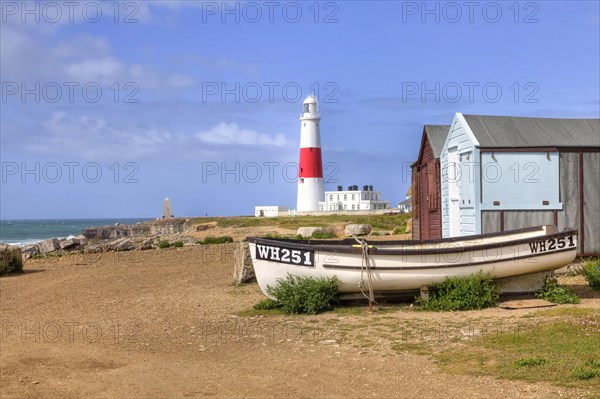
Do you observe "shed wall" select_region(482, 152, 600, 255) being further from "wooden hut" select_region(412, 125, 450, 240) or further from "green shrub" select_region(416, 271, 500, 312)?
"green shrub" select_region(416, 271, 500, 312)

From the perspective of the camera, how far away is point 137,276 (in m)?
20.5

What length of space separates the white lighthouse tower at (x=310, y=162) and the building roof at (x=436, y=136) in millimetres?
42804

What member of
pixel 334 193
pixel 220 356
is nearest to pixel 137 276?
pixel 220 356

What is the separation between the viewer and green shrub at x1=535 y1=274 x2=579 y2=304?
13188 mm

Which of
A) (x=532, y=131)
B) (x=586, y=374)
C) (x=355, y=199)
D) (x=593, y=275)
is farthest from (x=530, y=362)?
(x=355, y=199)

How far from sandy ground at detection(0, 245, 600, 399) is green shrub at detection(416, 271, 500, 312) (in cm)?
39

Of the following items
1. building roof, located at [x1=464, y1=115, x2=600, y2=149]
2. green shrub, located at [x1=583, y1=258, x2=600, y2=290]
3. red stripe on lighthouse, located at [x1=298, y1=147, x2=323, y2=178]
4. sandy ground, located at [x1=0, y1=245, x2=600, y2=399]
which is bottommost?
sandy ground, located at [x1=0, y1=245, x2=600, y2=399]

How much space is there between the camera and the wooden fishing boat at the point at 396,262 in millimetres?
13062

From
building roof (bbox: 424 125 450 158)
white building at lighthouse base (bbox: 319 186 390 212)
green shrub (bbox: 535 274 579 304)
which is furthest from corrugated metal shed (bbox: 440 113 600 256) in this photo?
white building at lighthouse base (bbox: 319 186 390 212)

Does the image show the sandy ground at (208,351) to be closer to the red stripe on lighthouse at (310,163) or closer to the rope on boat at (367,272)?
the rope on boat at (367,272)

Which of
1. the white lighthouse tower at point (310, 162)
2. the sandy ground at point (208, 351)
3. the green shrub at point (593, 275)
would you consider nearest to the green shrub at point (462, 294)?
the sandy ground at point (208, 351)

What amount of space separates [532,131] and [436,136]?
4.40 meters

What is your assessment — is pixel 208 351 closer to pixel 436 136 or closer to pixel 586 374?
pixel 586 374

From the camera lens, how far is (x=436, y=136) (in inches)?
938
